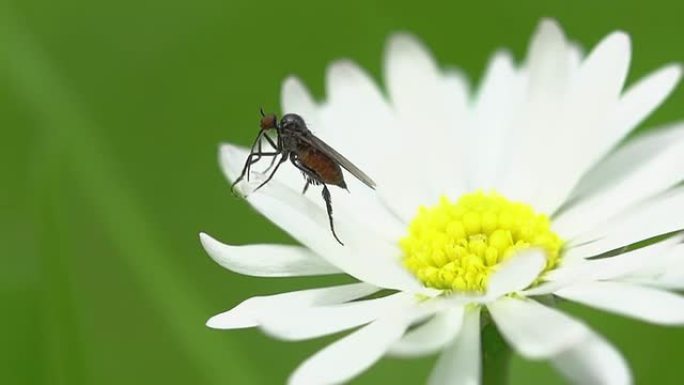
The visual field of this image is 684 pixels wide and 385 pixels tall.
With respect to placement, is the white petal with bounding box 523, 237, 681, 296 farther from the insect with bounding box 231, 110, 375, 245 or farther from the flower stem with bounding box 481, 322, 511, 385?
the insect with bounding box 231, 110, 375, 245

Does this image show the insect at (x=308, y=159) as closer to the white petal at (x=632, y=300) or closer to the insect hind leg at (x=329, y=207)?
the insect hind leg at (x=329, y=207)

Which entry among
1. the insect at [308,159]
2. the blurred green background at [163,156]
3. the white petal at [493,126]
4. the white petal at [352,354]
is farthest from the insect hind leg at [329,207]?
the blurred green background at [163,156]

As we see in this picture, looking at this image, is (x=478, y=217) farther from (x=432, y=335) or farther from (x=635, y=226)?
(x=432, y=335)

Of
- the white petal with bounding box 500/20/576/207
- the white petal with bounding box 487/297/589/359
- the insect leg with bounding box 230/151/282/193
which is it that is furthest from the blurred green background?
the white petal with bounding box 487/297/589/359

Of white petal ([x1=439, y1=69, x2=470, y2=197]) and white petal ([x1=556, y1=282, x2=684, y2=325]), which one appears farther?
white petal ([x1=439, y1=69, x2=470, y2=197])

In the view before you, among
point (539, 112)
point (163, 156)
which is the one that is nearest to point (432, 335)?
point (539, 112)

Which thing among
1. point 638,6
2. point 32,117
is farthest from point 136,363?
point 638,6
